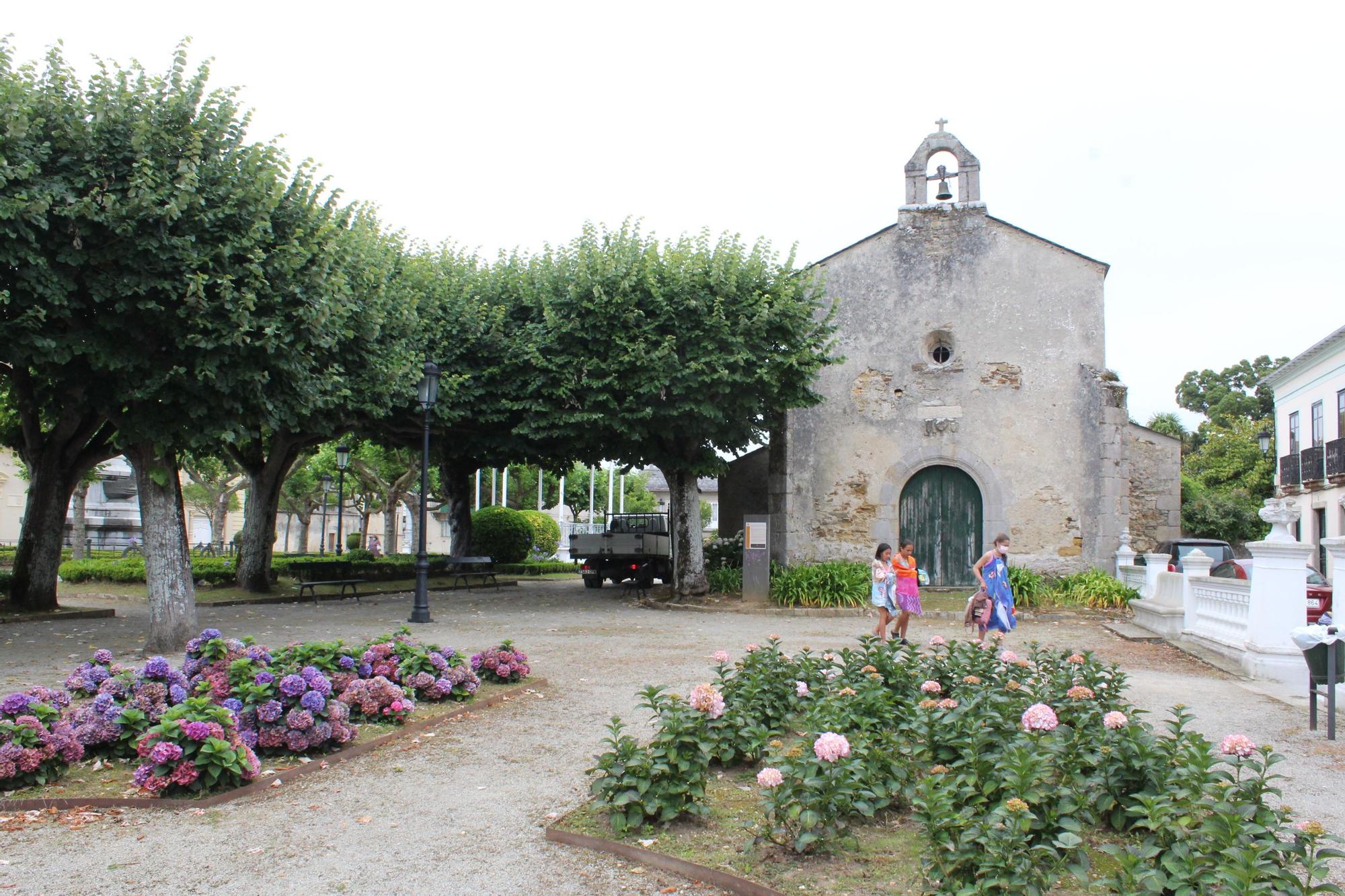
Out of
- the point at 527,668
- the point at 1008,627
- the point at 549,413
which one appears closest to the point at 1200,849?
the point at 527,668

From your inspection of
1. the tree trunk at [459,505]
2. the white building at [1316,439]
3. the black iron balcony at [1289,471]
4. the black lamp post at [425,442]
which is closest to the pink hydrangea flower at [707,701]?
the black lamp post at [425,442]

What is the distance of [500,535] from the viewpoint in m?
29.7

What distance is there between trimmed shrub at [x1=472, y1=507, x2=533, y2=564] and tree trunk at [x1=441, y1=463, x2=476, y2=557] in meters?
5.40

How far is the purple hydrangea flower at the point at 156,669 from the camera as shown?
19.7ft

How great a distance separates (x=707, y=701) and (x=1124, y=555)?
48.4 feet

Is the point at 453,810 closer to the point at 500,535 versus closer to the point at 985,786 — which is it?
the point at 985,786

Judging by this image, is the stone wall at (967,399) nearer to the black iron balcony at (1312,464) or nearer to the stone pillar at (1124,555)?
the stone pillar at (1124,555)

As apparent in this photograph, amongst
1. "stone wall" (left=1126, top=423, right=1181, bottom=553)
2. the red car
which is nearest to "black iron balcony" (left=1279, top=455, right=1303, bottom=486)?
"stone wall" (left=1126, top=423, right=1181, bottom=553)

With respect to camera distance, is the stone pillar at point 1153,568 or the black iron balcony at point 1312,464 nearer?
the stone pillar at point 1153,568

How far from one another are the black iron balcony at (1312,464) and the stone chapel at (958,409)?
581 inches

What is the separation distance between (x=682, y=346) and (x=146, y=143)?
8696 millimetres

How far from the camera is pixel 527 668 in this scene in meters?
8.49

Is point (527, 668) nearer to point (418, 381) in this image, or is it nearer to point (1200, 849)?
point (1200, 849)

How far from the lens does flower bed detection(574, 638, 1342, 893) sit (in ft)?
11.0
